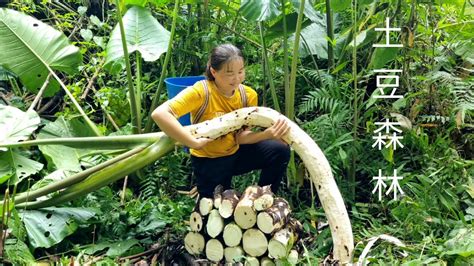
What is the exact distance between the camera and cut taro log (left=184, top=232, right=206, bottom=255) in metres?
2.40

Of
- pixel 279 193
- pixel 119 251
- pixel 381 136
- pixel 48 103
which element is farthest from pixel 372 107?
pixel 48 103

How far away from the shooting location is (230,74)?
233 cm

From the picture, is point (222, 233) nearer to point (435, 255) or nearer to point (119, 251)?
point (119, 251)

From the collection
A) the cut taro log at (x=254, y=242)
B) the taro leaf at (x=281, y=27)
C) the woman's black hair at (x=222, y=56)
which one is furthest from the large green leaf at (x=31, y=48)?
the cut taro log at (x=254, y=242)

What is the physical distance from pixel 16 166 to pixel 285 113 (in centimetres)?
136

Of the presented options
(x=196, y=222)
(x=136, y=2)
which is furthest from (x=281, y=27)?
(x=196, y=222)

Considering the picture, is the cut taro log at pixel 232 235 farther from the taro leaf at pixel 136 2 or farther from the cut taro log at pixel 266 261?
the taro leaf at pixel 136 2

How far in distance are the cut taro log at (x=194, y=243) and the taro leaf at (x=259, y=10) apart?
3.25 ft

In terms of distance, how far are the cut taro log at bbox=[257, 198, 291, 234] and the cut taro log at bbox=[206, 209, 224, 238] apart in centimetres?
16

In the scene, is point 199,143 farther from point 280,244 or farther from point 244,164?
point 280,244

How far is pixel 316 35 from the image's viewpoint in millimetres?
3459

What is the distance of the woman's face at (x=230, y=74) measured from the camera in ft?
7.57

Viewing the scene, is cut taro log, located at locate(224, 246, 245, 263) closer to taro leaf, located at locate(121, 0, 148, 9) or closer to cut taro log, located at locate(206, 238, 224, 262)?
cut taro log, located at locate(206, 238, 224, 262)

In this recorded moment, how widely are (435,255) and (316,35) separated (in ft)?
5.39
